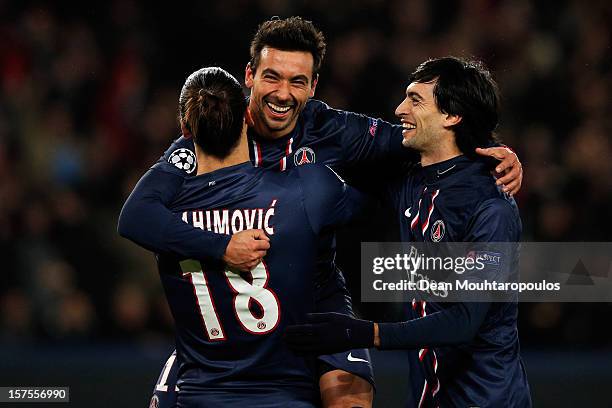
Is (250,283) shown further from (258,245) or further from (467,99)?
(467,99)

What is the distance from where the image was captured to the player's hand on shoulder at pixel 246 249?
3330 millimetres

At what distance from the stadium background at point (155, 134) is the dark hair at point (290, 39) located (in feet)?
7.27

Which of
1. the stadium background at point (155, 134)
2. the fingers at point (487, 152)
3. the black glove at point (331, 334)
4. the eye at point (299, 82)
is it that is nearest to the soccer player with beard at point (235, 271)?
the black glove at point (331, 334)

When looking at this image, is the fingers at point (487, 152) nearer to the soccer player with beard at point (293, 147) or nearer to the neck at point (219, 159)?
the soccer player with beard at point (293, 147)

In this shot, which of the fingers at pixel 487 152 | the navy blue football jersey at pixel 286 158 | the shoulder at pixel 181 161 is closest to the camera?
the navy blue football jersey at pixel 286 158

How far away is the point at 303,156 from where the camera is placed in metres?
3.89

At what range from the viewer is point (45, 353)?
620 centimetres

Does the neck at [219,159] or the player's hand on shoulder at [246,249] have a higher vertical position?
the neck at [219,159]

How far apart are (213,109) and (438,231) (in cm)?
91

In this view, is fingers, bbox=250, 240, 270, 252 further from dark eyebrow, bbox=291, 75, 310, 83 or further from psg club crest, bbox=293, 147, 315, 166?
dark eyebrow, bbox=291, 75, 310, 83

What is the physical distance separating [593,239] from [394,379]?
1635mm

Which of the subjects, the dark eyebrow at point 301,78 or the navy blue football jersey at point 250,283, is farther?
the dark eyebrow at point 301,78

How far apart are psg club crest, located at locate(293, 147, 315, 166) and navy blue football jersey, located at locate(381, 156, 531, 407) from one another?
452mm

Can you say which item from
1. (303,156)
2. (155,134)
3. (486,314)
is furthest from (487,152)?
(155,134)
